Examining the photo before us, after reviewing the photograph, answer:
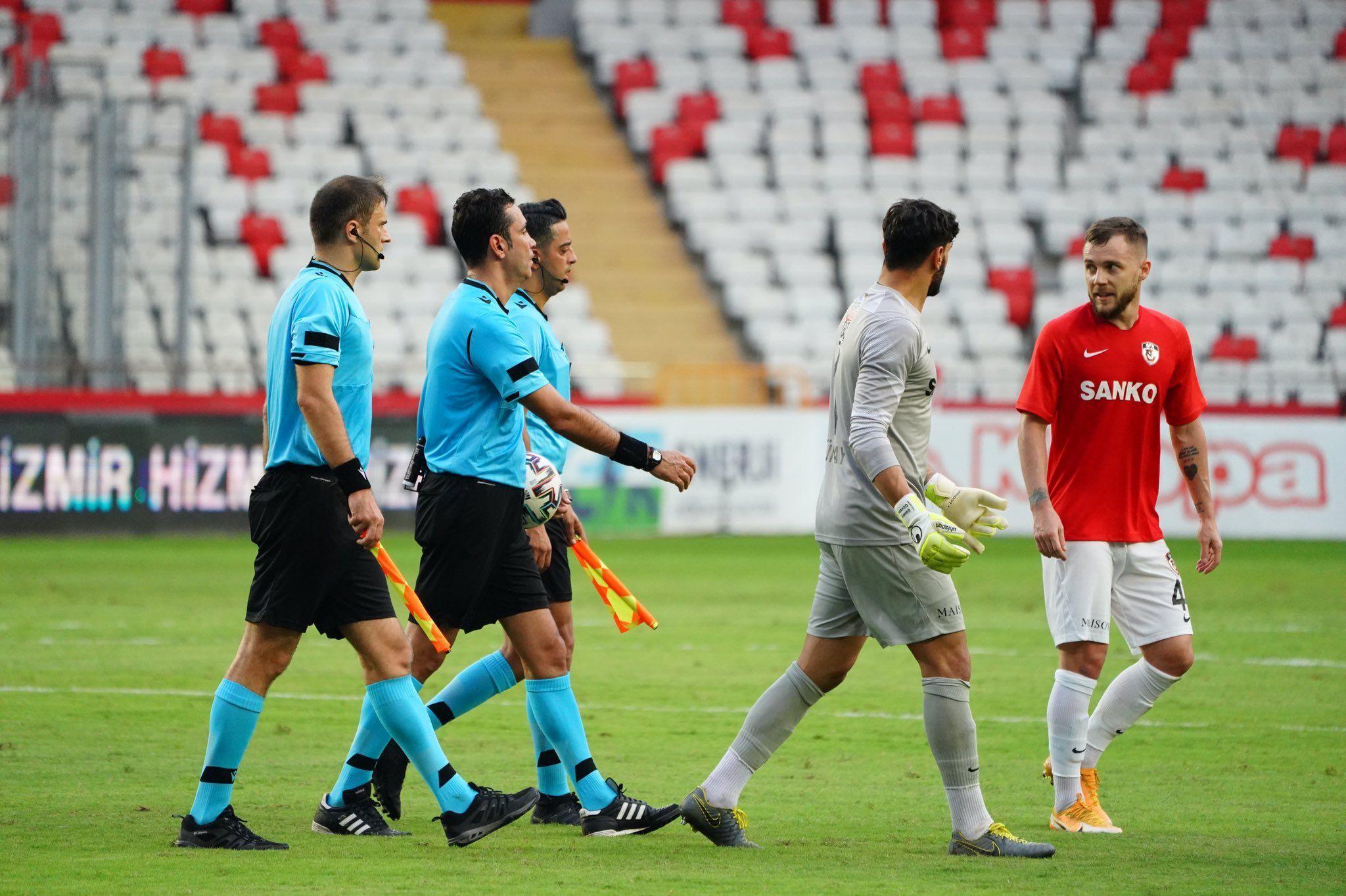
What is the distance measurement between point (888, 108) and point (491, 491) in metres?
25.7

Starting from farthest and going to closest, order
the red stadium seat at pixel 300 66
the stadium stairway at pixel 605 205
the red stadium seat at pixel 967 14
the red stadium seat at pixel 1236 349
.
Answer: the red stadium seat at pixel 967 14 → the red stadium seat at pixel 300 66 → the red stadium seat at pixel 1236 349 → the stadium stairway at pixel 605 205

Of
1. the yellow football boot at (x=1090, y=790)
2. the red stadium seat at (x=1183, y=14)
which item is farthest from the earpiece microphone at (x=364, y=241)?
the red stadium seat at (x=1183, y=14)

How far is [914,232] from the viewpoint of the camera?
5801mm

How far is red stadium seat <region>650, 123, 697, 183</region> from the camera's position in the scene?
2966 centimetres

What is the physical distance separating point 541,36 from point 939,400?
1543 centimetres

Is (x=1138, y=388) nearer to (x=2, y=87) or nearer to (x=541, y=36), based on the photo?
(x=2, y=87)

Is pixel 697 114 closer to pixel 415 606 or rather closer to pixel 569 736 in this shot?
pixel 569 736

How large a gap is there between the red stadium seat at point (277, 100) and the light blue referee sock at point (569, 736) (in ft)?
77.1

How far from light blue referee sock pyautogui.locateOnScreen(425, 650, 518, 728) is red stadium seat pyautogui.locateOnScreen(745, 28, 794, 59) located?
26.3 m

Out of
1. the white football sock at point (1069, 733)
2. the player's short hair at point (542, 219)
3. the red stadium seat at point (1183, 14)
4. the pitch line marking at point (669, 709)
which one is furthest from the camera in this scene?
the red stadium seat at point (1183, 14)

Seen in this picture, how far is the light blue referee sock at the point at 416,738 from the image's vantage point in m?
5.87

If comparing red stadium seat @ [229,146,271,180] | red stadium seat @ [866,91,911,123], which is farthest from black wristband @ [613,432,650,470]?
red stadium seat @ [866,91,911,123]

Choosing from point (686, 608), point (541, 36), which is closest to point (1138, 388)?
point (686, 608)

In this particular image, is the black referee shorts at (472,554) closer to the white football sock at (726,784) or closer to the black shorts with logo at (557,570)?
the black shorts with logo at (557,570)
